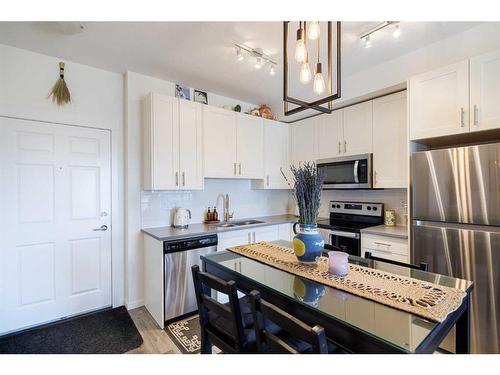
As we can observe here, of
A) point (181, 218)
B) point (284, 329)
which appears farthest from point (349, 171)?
point (284, 329)

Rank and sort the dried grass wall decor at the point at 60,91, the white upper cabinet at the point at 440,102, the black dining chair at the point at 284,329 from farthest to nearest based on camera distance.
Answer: the dried grass wall decor at the point at 60,91 → the white upper cabinet at the point at 440,102 → the black dining chair at the point at 284,329

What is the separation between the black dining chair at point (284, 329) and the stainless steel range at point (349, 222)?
66.2 inches

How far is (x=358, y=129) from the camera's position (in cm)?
298

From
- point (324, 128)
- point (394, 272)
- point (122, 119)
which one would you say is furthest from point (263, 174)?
point (394, 272)

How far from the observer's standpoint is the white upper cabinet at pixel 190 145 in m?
2.77

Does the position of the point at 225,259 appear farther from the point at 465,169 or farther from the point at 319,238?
the point at 465,169

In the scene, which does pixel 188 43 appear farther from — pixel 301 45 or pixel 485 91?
pixel 485 91

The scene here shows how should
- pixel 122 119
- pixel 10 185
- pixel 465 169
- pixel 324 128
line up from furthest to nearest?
pixel 324 128 → pixel 122 119 → pixel 10 185 → pixel 465 169

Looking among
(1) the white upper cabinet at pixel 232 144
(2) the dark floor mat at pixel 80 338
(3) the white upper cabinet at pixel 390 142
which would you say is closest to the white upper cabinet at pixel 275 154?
(1) the white upper cabinet at pixel 232 144

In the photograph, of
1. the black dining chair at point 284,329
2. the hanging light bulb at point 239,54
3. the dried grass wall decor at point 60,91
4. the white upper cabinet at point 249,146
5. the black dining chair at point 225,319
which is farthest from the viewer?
the white upper cabinet at point 249,146

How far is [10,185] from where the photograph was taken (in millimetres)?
2213

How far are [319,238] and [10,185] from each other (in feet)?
8.89

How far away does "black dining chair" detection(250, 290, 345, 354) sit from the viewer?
804 millimetres

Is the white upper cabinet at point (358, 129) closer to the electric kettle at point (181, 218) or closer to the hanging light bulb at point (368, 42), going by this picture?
the hanging light bulb at point (368, 42)
